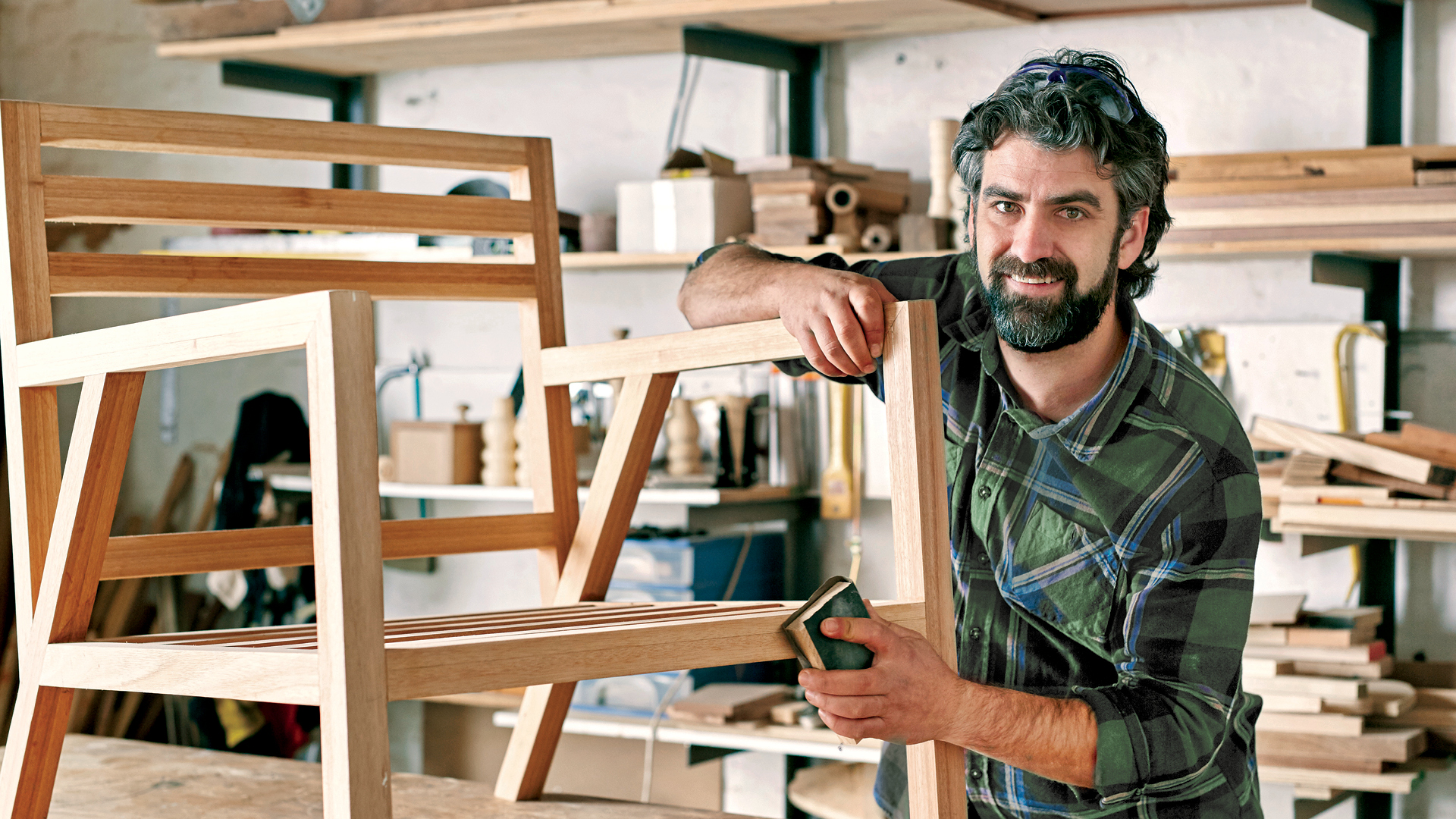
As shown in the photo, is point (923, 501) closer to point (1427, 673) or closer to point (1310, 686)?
point (1310, 686)

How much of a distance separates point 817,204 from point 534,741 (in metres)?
1.68

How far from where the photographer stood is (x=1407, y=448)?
7.50ft

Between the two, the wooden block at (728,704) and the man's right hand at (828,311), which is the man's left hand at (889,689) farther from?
the wooden block at (728,704)

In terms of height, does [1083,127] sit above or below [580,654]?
above

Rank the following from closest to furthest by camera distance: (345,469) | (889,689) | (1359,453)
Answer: (345,469) < (889,689) < (1359,453)

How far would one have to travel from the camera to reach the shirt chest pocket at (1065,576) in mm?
1336

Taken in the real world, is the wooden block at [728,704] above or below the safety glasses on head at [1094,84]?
below

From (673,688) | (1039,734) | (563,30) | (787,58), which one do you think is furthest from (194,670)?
(787,58)

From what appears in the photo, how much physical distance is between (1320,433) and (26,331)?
201cm

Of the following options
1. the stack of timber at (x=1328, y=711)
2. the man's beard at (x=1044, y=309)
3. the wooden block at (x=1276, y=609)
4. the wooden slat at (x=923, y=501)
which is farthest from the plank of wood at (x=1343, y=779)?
the wooden slat at (x=923, y=501)

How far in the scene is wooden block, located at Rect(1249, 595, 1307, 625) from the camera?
95.2 inches

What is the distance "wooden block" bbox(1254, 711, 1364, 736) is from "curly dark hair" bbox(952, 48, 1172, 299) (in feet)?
3.87

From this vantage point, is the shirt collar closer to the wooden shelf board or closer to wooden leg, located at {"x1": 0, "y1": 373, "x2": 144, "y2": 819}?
wooden leg, located at {"x1": 0, "y1": 373, "x2": 144, "y2": 819}

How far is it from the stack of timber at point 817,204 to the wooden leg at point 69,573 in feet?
6.14
